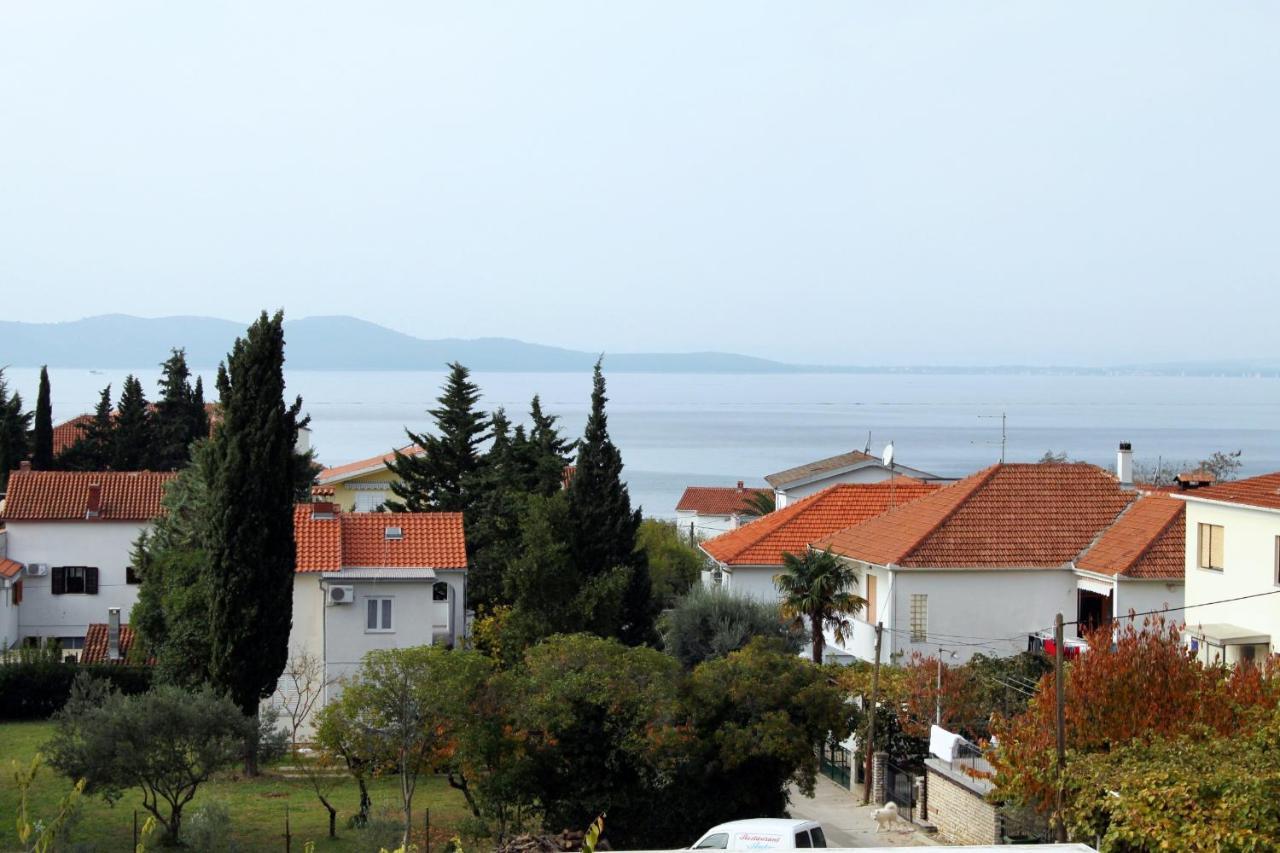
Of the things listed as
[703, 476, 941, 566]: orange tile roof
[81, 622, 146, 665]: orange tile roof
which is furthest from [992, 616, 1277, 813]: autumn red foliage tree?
[81, 622, 146, 665]: orange tile roof

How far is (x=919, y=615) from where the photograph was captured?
1357 inches

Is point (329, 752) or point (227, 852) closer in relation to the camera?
point (227, 852)

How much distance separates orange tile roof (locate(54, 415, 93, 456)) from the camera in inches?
2623

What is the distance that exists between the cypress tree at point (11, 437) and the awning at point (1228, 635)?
1728 inches

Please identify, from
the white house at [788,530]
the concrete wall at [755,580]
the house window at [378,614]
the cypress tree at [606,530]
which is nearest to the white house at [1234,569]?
the white house at [788,530]

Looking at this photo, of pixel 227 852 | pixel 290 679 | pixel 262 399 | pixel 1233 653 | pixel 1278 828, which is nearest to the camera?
pixel 1278 828

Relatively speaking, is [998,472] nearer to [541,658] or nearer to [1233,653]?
[1233,653]

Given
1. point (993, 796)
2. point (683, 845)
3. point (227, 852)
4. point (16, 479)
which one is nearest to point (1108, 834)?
point (993, 796)

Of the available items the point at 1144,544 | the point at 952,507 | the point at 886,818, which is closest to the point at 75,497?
the point at 952,507

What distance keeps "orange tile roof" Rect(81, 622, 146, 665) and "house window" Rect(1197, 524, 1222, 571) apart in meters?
27.9

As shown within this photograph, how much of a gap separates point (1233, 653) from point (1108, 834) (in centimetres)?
1322

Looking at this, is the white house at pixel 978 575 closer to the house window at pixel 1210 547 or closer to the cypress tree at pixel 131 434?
the house window at pixel 1210 547

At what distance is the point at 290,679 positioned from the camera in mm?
32750

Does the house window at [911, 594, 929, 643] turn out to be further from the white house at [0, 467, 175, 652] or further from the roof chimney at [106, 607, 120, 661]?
the white house at [0, 467, 175, 652]
